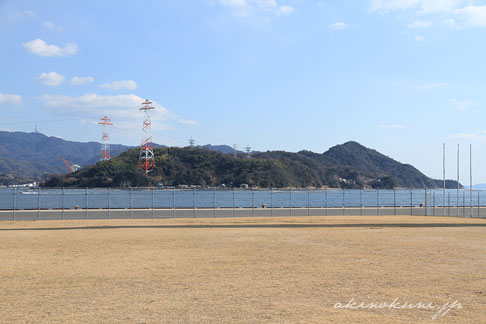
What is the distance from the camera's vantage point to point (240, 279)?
46.5ft

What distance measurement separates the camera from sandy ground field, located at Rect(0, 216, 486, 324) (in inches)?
408

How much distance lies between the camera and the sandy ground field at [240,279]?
10352 mm

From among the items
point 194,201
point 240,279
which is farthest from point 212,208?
point 240,279

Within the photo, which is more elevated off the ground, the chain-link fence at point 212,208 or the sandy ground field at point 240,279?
the sandy ground field at point 240,279

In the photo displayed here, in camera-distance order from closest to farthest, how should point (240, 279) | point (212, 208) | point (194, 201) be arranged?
1. point (240, 279)
2. point (194, 201)
3. point (212, 208)

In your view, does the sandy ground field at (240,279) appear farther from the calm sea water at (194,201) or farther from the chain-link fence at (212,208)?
the calm sea water at (194,201)

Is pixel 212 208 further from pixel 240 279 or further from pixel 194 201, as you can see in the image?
pixel 240 279

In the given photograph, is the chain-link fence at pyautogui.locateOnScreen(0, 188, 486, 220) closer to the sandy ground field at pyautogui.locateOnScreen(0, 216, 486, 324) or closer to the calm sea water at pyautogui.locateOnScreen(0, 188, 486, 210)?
the calm sea water at pyautogui.locateOnScreen(0, 188, 486, 210)

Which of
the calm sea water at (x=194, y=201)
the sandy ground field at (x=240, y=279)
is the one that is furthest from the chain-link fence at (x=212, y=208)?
the sandy ground field at (x=240, y=279)

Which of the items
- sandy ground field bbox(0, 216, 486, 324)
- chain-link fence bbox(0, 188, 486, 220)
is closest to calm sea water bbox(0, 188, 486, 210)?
chain-link fence bbox(0, 188, 486, 220)

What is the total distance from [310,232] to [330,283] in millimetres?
15812

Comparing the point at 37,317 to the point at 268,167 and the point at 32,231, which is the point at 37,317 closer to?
the point at 32,231

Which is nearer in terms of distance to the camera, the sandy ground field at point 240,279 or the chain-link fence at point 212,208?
the sandy ground field at point 240,279

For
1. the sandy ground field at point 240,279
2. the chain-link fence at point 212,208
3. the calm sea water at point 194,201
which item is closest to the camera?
the sandy ground field at point 240,279
